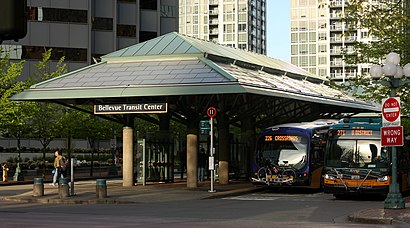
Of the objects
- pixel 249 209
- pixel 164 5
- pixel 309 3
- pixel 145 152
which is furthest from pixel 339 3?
pixel 249 209

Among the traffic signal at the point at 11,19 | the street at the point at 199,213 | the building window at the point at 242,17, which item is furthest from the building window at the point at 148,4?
the building window at the point at 242,17

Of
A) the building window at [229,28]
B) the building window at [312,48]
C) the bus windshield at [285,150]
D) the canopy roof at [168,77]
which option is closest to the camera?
the canopy roof at [168,77]

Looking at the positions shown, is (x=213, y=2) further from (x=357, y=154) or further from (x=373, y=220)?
(x=373, y=220)

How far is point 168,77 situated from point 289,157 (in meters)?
6.21

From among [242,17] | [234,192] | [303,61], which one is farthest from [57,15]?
[242,17]

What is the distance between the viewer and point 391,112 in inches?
784

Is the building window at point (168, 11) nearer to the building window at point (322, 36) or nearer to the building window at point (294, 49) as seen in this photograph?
the building window at point (322, 36)

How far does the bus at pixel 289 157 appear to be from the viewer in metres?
30.3

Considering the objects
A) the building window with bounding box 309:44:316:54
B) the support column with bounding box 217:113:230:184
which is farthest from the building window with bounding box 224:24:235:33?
the support column with bounding box 217:113:230:184

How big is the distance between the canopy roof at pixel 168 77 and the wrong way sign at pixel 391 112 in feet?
27.8

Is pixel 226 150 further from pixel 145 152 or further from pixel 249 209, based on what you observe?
pixel 249 209

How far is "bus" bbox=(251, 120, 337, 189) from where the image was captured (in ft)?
99.5

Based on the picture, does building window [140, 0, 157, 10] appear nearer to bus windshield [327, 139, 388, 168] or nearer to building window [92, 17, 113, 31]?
building window [92, 17, 113, 31]

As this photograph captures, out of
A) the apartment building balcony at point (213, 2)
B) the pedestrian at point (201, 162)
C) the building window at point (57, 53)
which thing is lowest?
the pedestrian at point (201, 162)
